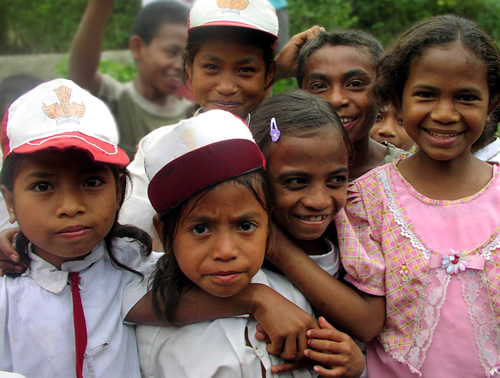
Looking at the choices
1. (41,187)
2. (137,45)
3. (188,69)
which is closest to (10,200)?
(41,187)

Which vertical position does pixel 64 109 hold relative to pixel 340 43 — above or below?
below

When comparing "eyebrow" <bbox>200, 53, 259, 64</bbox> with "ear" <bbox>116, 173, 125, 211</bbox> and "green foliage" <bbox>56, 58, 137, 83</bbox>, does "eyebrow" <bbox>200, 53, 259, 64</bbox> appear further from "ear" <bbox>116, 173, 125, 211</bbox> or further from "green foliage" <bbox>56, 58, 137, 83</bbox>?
"green foliage" <bbox>56, 58, 137, 83</bbox>

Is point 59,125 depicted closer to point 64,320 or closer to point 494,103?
point 64,320

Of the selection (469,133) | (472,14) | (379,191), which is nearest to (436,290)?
(379,191)

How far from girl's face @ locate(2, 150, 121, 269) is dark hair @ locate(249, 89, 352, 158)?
585 millimetres

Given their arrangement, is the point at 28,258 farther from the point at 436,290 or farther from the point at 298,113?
the point at 436,290

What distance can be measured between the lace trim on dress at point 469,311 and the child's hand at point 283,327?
14.7 inches

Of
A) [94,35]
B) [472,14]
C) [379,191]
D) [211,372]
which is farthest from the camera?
[472,14]

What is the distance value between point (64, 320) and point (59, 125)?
0.64 metres

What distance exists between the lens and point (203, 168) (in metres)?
1.69

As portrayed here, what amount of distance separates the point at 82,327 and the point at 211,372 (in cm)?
45

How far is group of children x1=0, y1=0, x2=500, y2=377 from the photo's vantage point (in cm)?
172

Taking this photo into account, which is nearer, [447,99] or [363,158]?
[447,99]

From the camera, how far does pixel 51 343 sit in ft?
5.82
